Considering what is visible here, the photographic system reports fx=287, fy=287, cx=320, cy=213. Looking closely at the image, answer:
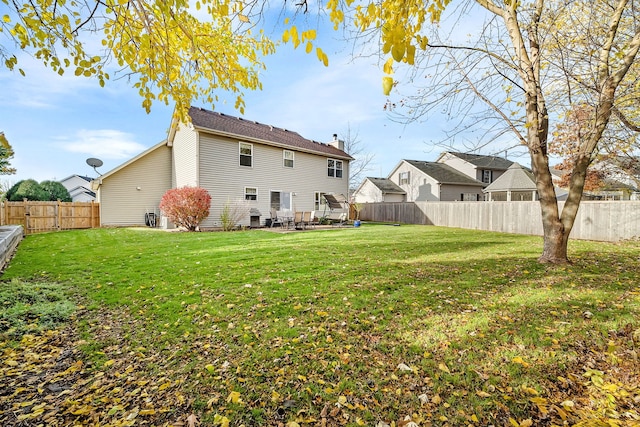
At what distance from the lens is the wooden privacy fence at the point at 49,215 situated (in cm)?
1352

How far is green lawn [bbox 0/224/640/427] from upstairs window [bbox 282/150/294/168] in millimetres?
13995

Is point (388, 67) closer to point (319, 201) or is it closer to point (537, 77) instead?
point (537, 77)

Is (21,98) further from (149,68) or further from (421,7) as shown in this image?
(421,7)

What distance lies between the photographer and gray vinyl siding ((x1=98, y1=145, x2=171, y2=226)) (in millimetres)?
16203

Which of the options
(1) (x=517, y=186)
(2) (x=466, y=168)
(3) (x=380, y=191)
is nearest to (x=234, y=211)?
(3) (x=380, y=191)

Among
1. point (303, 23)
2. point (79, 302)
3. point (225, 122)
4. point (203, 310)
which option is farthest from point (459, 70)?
point (225, 122)

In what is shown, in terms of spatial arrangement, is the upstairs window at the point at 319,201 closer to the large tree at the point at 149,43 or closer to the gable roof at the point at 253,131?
the gable roof at the point at 253,131

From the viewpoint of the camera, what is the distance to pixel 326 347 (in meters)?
2.84

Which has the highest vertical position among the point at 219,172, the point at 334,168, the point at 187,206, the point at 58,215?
the point at 334,168

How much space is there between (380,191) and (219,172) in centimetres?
1964

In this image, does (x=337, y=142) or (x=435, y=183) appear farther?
(x=435, y=183)

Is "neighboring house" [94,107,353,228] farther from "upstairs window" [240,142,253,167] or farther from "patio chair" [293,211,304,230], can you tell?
"patio chair" [293,211,304,230]

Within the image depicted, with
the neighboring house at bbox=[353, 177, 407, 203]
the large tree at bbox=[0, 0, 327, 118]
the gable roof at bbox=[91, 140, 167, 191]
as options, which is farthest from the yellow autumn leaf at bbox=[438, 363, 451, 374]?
the neighboring house at bbox=[353, 177, 407, 203]

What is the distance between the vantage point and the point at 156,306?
398 centimetres
